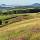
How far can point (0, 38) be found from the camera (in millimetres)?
13086

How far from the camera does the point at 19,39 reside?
1066cm

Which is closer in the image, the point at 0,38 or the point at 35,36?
the point at 35,36

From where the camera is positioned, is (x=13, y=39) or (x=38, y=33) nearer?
(x=13, y=39)

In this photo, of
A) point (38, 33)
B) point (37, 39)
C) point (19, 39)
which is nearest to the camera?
point (19, 39)

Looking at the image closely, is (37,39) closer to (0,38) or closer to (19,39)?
(19,39)

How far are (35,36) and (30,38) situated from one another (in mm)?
543

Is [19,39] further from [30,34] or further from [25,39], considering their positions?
[30,34]

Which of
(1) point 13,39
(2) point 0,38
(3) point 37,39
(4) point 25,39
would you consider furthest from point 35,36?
(2) point 0,38

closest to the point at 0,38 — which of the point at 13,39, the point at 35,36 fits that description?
the point at 13,39

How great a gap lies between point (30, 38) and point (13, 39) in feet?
5.16

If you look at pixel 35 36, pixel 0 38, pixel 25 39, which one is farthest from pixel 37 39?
pixel 0 38

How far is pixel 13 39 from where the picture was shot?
1095 cm

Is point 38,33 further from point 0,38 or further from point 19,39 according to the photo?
point 0,38

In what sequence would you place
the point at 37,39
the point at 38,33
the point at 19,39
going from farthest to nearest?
the point at 38,33, the point at 37,39, the point at 19,39
